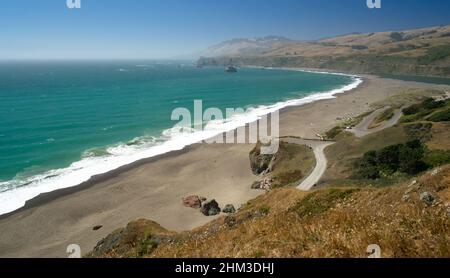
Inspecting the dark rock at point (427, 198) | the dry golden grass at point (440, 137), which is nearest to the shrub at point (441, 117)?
the dry golden grass at point (440, 137)

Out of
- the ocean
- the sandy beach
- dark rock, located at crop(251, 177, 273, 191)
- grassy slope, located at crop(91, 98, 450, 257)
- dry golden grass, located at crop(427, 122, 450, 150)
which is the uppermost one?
grassy slope, located at crop(91, 98, 450, 257)

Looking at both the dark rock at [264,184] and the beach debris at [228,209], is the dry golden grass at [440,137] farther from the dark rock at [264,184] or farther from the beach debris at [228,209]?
the beach debris at [228,209]

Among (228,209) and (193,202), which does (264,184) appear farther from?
(193,202)

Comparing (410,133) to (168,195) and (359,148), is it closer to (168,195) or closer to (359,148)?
(359,148)

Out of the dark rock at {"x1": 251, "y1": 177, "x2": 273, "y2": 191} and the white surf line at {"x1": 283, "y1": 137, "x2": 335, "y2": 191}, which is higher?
the white surf line at {"x1": 283, "y1": 137, "x2": 335, "y2": 191}

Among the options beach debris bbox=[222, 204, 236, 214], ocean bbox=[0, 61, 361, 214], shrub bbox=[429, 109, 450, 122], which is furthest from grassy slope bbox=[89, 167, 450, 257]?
shrub bbox=[429, 109, 450, 122]

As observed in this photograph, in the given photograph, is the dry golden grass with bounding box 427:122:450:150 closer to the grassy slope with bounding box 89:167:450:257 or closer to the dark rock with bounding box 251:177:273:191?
the dark rock with bounding box 251:177:273:191

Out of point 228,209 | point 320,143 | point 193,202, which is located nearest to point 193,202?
point 193,202
